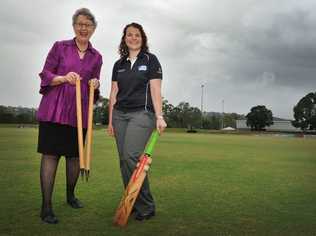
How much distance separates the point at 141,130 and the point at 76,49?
3.43 ft

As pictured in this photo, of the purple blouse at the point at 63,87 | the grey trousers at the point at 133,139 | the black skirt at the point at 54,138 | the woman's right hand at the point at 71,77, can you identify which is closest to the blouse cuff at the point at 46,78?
the purple blouse at the point at 63,87

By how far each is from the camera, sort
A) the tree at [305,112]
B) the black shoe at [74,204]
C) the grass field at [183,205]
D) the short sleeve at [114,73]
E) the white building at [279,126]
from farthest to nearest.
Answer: the white building at [279,126] → the tree at [305,112] → the black shoe at [74,204] → the short sleeve at [114,73] → the grass field at [183,205]

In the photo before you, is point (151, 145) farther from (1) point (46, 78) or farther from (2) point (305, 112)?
(2) point (305, 112)

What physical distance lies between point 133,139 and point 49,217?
3.58 feet

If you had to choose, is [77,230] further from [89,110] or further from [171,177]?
[171,177]

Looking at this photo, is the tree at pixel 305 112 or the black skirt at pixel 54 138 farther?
the tree at pixel 305 112

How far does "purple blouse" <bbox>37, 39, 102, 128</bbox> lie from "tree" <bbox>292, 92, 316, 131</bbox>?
10316 cm

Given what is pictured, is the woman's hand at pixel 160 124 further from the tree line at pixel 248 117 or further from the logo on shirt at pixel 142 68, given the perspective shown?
the tree line at pixel 248 117

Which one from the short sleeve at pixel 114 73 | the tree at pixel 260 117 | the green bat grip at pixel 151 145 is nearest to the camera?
the green bat grip at pixel 151 145

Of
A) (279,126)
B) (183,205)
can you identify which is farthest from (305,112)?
(183,205)

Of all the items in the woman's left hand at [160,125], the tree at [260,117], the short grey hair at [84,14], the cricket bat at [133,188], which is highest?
the tree at [260,117]

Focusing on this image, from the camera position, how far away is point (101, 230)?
4.48 metres

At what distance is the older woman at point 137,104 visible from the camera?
16.2 ft

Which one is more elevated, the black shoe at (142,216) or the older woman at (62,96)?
the older woman at (62,96)
